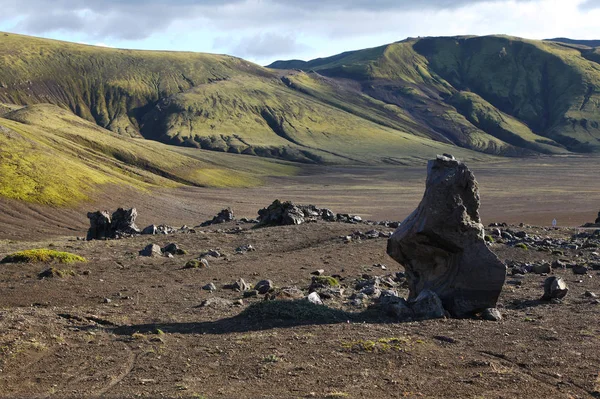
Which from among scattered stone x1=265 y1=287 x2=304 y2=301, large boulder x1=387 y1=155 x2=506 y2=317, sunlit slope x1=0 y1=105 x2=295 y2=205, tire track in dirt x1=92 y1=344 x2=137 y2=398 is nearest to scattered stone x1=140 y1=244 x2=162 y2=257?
scattered stone x1=265 y1=287 x2=304 y2=301

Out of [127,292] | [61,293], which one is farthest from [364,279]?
[61,293]

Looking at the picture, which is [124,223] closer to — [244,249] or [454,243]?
[244,249]

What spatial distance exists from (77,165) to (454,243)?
10873cm

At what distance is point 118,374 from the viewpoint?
52.2ft

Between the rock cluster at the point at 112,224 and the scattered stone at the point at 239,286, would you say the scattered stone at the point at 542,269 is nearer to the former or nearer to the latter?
the scattered stone at the point at 239,286

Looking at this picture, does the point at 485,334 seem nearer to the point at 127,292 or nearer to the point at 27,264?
the point at 127,292

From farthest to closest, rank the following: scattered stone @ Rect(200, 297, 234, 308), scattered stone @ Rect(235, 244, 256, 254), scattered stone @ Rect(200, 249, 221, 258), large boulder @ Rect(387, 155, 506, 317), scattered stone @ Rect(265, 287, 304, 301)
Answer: scattered stone @ Rect(235, 244, 256, 254)
scattered stone @ Rect(200, 249, 221, 258)
scattered stone @ Rect(265, 287, 304, 301)
scattered stone @ Rect(200, 297, 234, 308)
large boulder @ Rect(387, 155, 506, 317)

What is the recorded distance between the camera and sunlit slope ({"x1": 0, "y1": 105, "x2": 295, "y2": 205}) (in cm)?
10138

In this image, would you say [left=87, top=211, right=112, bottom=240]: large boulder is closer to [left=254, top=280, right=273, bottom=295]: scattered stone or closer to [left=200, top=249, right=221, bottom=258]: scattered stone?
[left=200, top=249, right=221, bottom=258]: scattered stone

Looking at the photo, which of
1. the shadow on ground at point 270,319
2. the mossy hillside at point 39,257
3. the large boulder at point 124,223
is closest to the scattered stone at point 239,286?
the shadow on ground at point 270,319

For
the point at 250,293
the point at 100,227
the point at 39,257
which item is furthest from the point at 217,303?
the point at 100,227

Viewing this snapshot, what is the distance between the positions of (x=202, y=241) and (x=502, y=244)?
21.1m

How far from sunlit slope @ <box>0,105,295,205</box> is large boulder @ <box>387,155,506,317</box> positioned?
83.1 metres

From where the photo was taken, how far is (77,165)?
12075cm
